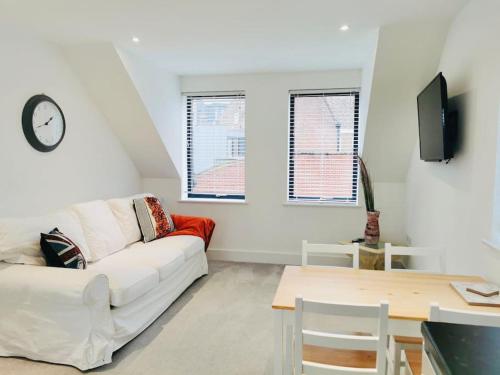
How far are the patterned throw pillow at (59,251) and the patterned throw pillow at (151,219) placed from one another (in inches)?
42.1

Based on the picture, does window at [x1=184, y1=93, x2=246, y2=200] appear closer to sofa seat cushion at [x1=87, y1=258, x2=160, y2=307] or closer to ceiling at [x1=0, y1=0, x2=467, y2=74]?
ceiling at [x1=0, y1=0, x2=467, y2=74]

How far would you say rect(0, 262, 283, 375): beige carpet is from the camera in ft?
7.45

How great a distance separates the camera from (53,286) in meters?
2.25

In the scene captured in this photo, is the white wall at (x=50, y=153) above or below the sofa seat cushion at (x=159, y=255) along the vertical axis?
above

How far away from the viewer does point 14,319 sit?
2.33 meters

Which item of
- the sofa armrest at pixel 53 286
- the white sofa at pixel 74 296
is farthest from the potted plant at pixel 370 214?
the sofa armrest at pixel 53 286

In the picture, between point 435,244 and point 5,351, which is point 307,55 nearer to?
point 435,244

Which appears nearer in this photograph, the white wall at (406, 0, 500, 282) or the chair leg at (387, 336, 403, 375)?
the chair leg at (387, 336, 403, 375)

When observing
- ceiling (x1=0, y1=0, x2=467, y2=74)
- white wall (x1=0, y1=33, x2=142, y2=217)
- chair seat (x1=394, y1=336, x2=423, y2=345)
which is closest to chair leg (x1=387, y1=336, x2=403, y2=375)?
chair seat (x1=394, y1=336, x2=423, y2=345)

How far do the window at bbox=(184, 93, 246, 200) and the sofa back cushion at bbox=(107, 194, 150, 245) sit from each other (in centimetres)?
115

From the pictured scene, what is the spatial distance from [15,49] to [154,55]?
1222 millimetres

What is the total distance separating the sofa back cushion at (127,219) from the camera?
Answer: 359 cm

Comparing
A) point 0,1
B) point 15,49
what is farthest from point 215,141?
point 0,1

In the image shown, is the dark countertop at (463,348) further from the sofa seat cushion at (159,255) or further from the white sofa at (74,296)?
the sofa seat cushion at (159,255)
